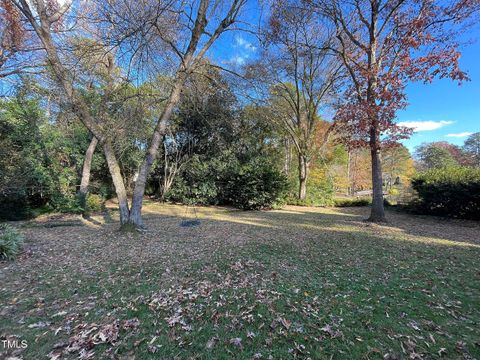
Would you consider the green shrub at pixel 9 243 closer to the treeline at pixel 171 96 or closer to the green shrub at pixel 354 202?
the treeline at pixel 171 96

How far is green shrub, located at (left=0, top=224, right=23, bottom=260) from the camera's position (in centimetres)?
393

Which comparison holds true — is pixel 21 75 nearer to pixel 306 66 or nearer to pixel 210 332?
pixel 210 332

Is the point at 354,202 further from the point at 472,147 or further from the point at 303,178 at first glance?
the point at 472,147

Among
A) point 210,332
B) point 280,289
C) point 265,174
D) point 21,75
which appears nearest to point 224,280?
point 280,289

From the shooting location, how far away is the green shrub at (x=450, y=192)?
8.05m

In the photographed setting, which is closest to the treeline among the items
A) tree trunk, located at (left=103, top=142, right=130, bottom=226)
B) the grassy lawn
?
tree trunk, located at (left=103, top=142, right=130, bottom=226)

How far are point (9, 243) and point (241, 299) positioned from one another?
422 cm

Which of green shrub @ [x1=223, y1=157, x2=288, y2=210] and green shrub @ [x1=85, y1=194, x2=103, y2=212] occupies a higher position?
green shrub @ [x1=223, y1=157, x2=288, y2=210]

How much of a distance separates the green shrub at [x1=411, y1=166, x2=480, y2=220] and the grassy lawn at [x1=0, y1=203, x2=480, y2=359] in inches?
151

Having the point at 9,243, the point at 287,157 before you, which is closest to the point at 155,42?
the point at 9,243

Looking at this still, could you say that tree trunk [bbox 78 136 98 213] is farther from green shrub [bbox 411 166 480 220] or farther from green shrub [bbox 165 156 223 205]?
green shrub [bbox 411 166 480 220]

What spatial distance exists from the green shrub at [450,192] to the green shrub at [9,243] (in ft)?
40.5

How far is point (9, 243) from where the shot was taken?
160 inches

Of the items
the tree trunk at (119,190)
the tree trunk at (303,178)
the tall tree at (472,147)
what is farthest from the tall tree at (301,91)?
the tall tree at (472,147)
